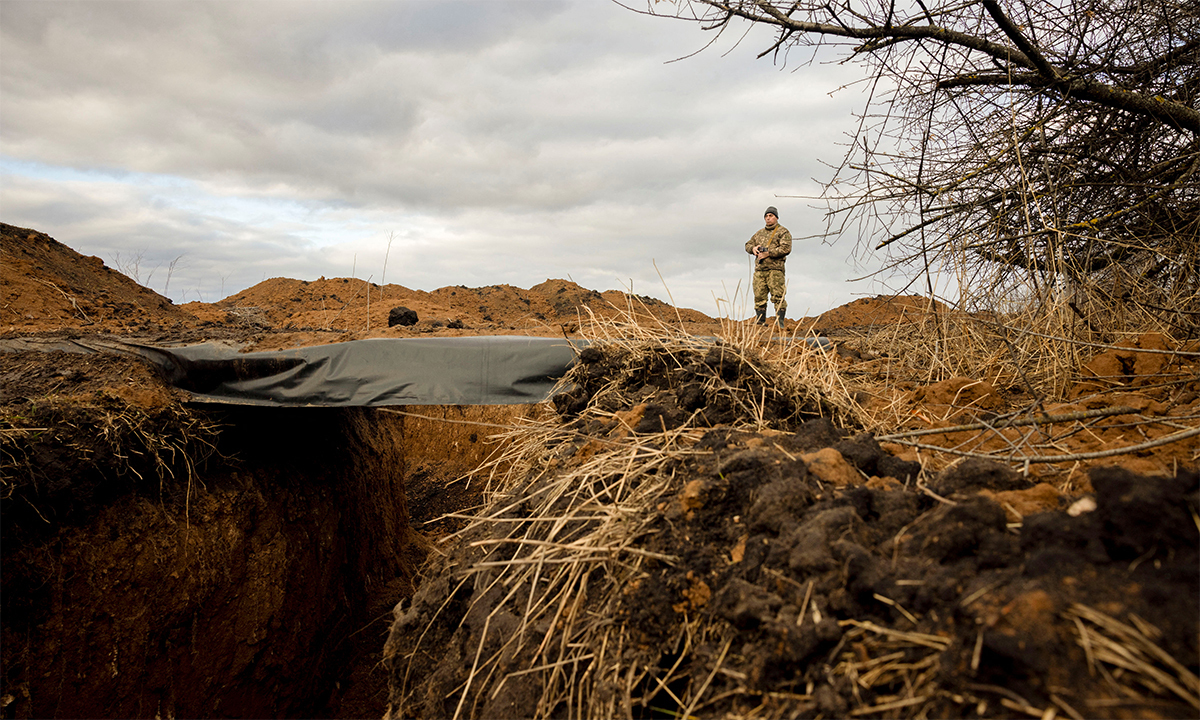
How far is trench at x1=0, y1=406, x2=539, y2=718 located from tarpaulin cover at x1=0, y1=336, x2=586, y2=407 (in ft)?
0.90

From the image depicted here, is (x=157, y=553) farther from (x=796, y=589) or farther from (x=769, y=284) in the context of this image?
(x=769, y=284)

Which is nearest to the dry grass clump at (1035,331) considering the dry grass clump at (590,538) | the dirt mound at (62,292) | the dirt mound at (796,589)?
the dry grass clump at (590,538)

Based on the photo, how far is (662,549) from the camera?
1.78 metres

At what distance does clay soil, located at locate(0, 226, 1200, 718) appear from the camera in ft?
3.85

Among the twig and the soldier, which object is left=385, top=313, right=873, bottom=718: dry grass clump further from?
the soldier

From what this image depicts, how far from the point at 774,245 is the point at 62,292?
8969 millimetres

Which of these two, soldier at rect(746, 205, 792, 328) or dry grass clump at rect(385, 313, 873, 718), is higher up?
soldier at rect(746, 205, 792, 328)

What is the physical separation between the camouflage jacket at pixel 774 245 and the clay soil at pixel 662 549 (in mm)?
3339

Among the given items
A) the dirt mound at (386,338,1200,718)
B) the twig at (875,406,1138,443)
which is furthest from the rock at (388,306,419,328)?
the twig at (875,406,1138,443)

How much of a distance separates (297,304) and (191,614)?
10.1 meters

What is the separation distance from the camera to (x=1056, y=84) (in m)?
4.10

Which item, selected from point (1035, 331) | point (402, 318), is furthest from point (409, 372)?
point (1035, 331)

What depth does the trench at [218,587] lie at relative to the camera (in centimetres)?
423

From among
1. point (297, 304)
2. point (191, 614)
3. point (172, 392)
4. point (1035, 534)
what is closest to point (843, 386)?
point (1035, 534)
